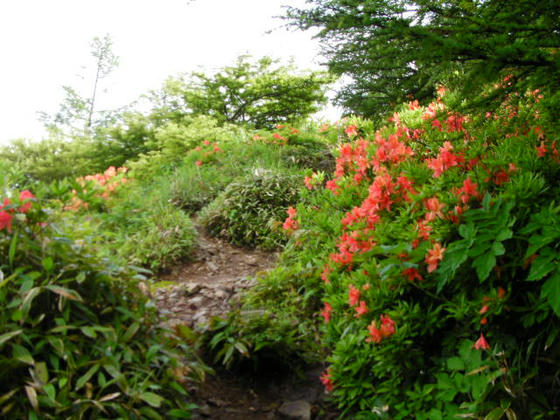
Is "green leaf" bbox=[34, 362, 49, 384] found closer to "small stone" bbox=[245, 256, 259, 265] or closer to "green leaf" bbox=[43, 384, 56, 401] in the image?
"green leaf" bbox=[43, 384, 56, 401]

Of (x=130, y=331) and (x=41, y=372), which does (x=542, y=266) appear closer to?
(x=130, y=331)

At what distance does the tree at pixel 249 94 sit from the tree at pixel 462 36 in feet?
35.6

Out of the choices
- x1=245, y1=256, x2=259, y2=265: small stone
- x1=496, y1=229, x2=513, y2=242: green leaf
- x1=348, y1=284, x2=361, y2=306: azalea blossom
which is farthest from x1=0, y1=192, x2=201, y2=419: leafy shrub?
x1=245, y1=256, x2=259, y2=265: small stone

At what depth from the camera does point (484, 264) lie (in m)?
1.65

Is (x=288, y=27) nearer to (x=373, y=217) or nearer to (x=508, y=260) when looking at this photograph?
(x=373, y=217)

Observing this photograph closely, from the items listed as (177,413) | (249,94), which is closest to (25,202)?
(177,413)

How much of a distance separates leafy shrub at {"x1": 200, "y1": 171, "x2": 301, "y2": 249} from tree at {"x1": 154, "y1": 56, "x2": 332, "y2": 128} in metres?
7.53

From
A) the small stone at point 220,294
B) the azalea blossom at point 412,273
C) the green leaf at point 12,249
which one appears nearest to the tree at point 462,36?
the azalea blossom at point 412,273

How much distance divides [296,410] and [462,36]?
78.8 inches

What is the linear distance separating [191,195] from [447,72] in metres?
4.84

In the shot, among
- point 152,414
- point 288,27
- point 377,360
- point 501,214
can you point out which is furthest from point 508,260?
point 152,414

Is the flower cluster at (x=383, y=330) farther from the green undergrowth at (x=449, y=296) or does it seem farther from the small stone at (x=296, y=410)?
the small stone at (x=296, y=410)

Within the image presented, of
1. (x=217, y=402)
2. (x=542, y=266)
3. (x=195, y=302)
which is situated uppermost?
(x=542, y=266)

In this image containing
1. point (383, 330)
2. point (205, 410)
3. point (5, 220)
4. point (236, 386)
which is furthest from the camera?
point (236, 386)
